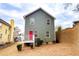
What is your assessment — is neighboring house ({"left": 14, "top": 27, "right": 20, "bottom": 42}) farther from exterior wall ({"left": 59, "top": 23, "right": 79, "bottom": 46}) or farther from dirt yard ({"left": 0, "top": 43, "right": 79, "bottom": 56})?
exterior wall ({"left": 59, "top": 23, "right": 79, "bottom": 46})

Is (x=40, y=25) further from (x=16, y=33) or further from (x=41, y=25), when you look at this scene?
(x=16, y=33)

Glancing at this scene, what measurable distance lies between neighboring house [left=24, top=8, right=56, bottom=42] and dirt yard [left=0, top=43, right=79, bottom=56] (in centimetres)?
12

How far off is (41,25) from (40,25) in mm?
15

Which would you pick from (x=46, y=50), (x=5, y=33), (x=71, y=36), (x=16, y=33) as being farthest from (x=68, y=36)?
(x=5, y=33)

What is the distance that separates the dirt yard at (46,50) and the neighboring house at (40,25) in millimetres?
123

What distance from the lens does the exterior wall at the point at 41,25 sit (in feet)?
11.2

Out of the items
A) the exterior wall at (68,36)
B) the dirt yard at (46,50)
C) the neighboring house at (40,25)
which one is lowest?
the dirt yard at (46,50)

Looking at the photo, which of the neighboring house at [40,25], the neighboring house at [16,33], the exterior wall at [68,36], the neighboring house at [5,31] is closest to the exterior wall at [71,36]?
the exterior wall at [68,36]

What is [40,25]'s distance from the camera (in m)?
3.43

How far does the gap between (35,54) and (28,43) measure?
20 cm

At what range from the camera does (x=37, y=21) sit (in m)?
3.45

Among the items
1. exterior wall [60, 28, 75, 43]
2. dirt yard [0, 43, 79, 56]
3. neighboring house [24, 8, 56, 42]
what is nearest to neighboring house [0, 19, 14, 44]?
dirt yard [0, 43, 79, 56]

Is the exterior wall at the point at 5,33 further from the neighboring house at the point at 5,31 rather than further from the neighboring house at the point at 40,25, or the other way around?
the neighboring house at the point at 40,25

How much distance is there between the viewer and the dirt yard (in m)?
3.40
